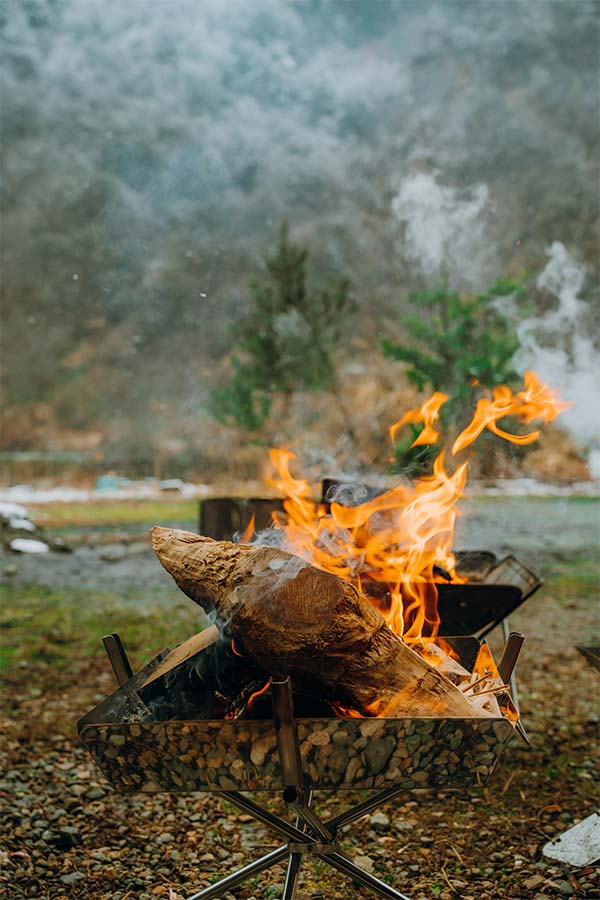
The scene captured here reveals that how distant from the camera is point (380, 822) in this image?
212 cm

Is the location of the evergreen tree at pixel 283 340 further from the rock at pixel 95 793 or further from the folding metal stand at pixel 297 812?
the folding metal stand at pixel 297 812

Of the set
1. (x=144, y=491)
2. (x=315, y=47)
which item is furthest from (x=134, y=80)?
(x=144, y=491)

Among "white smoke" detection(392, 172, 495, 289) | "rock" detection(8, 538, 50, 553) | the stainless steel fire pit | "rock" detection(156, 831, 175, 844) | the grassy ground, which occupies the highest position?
"white smoke" detection(392, 172, 495, 289)

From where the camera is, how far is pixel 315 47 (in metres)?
7.34

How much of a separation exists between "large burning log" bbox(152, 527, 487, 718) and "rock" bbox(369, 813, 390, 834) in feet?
3.11

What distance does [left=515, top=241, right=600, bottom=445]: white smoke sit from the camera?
6465 mm

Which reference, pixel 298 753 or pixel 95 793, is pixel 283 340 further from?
pixel 298 753

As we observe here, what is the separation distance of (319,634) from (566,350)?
6051mm

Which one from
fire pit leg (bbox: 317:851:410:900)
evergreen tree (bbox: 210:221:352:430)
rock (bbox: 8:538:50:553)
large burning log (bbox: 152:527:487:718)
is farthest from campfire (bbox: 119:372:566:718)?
evergreen tree (bbox: 210:221:352:430)

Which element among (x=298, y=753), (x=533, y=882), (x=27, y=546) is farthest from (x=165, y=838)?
(x=27, y=546)

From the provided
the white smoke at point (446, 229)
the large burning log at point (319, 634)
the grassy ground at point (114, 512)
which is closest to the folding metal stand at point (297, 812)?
the large burning log at point (319, 634)

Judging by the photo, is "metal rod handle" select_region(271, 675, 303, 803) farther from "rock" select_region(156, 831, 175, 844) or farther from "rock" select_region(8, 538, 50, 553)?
"rock" select_region(8, 538, 50, 553)

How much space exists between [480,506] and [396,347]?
1.57 metres

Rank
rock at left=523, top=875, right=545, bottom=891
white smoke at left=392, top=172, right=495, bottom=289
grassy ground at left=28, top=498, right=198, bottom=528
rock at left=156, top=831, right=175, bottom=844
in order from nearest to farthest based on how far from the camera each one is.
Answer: rock at left=523, top=875, right=545, bottom=891
rock at left=156, top=831, right=175, bottom=844
white smoke at left=392, top=172, right=495, bottom=289
grassy ground at left=28, top=498, right=198, bottom=528
